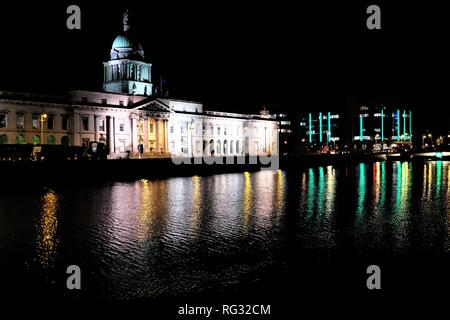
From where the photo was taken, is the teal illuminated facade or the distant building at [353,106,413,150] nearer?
the distant building at [353,106,413,150]

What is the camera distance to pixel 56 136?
78.8 meters

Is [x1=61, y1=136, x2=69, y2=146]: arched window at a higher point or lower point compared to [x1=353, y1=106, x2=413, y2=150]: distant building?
lower

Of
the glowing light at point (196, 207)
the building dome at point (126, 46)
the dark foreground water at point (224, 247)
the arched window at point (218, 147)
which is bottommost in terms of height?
the dark foreground water at point (224, 247)

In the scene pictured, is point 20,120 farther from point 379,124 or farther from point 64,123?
point 379,124

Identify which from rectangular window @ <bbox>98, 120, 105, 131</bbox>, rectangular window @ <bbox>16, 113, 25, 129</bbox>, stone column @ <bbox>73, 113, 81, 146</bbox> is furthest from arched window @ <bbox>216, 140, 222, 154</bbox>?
rectangular window @ <bbox>16, 113, 25, 129</bbox>

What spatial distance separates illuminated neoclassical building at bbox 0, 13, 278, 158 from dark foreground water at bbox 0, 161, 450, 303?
55.3 m

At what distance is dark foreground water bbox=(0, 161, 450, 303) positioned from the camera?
945 centimetres

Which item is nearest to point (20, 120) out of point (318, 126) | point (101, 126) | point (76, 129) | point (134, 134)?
point (76, 129)

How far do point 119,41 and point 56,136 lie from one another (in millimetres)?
27793

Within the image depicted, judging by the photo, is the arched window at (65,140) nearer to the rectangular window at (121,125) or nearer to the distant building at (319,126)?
the rectangular window at (121,125)

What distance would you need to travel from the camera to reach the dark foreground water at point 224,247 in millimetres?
9453

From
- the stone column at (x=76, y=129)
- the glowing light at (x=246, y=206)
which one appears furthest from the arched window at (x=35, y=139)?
the glowing light at (x=246, y=206)

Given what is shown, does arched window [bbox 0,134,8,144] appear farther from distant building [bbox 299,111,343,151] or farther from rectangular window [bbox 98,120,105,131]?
distant building [bbox 299,111,343,151]

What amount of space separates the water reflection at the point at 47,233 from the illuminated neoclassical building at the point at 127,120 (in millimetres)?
52912
